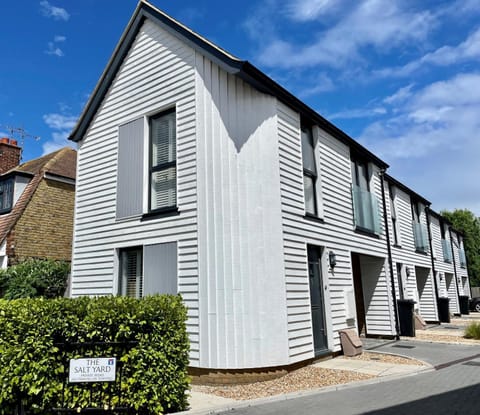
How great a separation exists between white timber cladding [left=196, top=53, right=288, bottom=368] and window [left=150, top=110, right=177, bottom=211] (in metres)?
1.04

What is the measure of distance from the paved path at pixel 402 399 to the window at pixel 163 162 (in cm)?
506

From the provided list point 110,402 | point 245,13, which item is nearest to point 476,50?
point 245,13

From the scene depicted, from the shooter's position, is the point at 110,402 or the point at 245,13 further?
the point at 245,13

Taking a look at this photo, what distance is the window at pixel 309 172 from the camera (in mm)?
10266

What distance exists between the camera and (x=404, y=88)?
400 inches

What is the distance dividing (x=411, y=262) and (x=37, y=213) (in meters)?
16.2

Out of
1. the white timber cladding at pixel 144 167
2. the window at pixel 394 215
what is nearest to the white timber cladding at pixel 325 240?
the white timber cladding at pixel 144 167

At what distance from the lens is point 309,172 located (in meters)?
10.4

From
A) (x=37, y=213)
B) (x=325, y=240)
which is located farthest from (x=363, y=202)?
(x=37, y=213)

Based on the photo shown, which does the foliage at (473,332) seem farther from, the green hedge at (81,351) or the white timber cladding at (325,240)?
the green hedge at (81,351)

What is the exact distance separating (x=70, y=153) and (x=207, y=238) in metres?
13.7

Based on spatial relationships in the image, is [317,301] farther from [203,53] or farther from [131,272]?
[203,53]

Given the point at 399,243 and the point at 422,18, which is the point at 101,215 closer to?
the point at 422,18

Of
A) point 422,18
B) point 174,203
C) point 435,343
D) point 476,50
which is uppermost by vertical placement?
point 422,18
